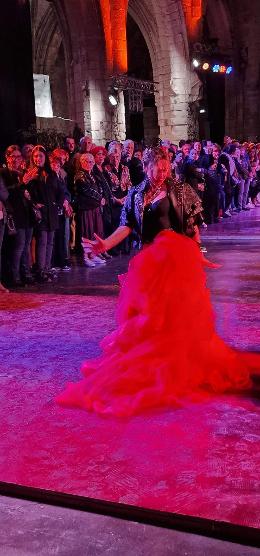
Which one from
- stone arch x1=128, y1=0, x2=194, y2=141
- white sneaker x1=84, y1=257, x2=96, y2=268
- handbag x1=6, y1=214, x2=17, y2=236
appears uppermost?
stone arch x1=128, y1=0, x2=194, y2=141

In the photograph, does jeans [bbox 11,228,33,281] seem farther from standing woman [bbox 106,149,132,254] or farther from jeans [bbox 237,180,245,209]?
jeans [bbox 237,180,245,209]

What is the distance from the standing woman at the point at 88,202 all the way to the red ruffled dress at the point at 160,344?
568cm

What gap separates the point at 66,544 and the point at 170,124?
69.7 ft

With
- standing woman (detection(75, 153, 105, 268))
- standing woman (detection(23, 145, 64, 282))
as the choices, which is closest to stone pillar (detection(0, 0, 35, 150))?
standing woman (detection(75, 153, 105, 268))

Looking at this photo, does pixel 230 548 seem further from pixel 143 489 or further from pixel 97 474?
pixel 97 474

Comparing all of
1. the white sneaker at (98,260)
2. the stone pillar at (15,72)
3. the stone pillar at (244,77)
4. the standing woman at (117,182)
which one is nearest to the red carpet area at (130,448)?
the white sneaker at (98,260)

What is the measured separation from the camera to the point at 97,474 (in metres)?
3.19

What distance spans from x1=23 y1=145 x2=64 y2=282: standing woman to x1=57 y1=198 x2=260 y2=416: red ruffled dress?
15.5ft

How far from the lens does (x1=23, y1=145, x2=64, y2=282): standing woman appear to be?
8664mm

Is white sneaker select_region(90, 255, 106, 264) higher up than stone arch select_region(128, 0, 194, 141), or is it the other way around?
stone arch select_region(128, 0, 194, 141)

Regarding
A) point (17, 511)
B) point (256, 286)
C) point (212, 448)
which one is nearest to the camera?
point (17, 511)

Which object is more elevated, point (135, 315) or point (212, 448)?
point (135, 315)

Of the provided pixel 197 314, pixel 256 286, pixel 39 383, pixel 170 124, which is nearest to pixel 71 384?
pixel 39 383

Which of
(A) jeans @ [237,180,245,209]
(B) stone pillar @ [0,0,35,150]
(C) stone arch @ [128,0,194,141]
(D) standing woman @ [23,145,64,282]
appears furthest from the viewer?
(C) stone arch @ [128,0,194,141]
